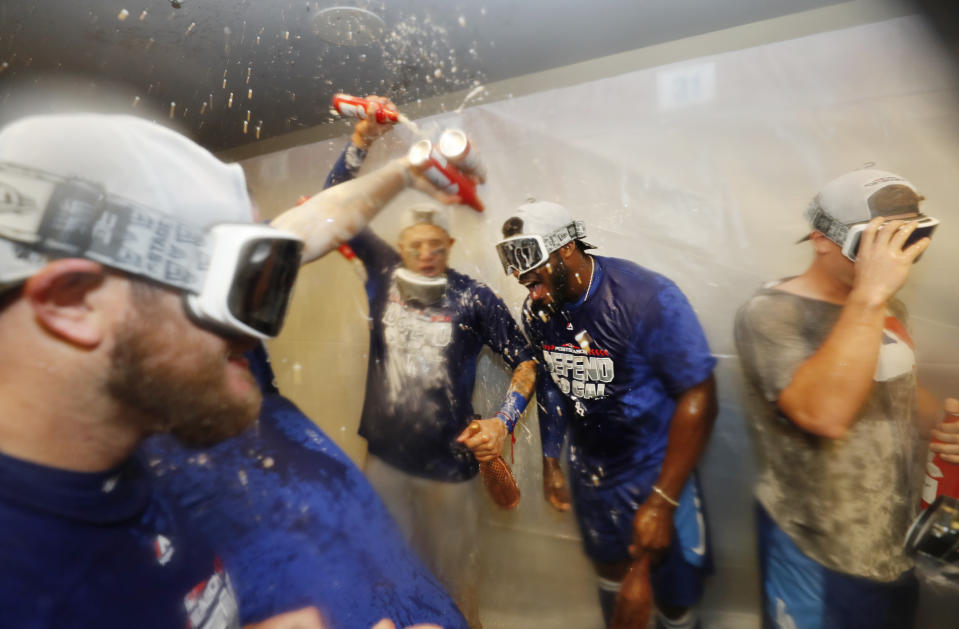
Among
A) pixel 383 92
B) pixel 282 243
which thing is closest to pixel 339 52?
pixel 383 92

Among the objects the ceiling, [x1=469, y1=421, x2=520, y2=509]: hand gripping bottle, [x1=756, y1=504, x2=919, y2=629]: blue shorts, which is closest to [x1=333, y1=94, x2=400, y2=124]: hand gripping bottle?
the ceiling

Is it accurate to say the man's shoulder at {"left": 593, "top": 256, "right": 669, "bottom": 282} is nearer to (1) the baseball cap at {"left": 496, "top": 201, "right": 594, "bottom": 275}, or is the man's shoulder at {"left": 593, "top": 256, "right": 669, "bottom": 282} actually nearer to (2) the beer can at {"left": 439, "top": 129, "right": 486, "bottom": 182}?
(1) the baseball cap at {"left": 496, "top": 201, "right": 594, "bottom": 275}

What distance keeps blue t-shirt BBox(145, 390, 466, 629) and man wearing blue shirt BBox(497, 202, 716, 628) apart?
334mm

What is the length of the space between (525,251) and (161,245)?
1.70ft

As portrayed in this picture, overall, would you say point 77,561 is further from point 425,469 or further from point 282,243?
point 425,469

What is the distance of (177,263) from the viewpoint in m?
0.37

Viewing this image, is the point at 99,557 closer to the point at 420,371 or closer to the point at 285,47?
the point at 420,371

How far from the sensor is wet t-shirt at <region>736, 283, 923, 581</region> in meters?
0.66

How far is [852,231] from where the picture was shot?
2.14ft

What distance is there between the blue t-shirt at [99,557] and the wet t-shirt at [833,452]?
2.89ft

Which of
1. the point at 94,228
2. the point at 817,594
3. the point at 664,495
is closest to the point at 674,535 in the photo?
the point at 664,495

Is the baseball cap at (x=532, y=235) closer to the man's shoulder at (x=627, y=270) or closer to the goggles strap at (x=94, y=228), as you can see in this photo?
the man's shoulder at (x=627, y=270)

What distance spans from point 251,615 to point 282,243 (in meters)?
0.47

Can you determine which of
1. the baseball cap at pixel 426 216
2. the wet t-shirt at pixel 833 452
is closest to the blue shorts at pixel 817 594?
the wet t-shirt at pixel 833 452
